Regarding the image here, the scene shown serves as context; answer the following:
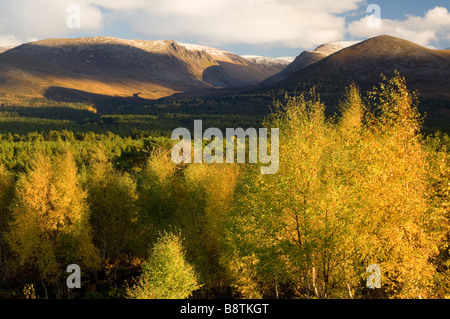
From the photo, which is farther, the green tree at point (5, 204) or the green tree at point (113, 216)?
the green tree at point (5, 204)

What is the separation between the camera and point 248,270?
1475 inches

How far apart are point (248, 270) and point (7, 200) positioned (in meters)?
45.9

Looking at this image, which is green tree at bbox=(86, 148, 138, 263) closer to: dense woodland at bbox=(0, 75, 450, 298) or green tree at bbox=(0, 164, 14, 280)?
dense woodland at bbox=(0, 75, 450, 298)

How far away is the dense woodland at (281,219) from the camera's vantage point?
19.6 m

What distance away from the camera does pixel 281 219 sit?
23.0 metres

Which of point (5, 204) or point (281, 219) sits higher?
point (281, 219)

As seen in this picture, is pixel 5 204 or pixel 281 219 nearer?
pixel 281 219

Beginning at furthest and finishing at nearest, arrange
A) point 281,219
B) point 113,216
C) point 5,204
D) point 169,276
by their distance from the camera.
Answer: point 5,204 < point 113,216 < point 169,276 < point 281,219

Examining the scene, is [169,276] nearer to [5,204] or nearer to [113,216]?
[113,216]

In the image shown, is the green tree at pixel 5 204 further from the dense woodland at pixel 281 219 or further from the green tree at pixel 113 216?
the green tree at pixel 113 216

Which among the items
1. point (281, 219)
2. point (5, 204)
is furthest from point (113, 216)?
point (281, 219)

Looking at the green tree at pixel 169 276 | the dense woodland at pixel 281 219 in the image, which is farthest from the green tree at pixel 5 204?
the green tree at pixel 169 276
